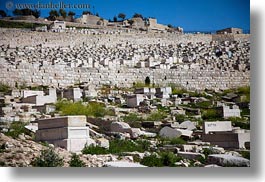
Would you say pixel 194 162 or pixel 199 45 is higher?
pixel 199 45

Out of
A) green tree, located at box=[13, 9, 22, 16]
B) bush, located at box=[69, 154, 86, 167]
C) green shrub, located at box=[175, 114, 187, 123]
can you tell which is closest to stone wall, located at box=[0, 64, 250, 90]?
green shrub, located at box=[175, 114, 187, 123]

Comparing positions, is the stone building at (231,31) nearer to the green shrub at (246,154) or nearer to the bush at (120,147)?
the green shrub at (246,154)

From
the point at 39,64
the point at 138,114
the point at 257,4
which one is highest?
the point at 257,4

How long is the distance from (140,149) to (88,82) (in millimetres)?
1875

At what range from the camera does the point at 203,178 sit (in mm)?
8070

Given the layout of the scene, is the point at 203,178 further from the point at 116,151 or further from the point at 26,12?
the point at 26,12

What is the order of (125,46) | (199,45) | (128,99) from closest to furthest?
(128,99)
(199,45)
(125,46)

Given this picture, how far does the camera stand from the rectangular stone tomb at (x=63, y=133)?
8312mm

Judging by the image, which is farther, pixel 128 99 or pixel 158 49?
pixel 158 49

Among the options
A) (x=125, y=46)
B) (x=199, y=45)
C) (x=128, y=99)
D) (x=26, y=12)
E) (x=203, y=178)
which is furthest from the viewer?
(x=125, y=46)

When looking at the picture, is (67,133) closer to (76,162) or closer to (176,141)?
(76,162)

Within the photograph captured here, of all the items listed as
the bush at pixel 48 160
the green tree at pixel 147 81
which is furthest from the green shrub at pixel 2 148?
the green tree at pixel 147 81

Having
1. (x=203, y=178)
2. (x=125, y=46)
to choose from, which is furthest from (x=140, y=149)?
(x=125, y=46)

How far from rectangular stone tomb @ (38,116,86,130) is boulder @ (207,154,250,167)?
71.9 inches
